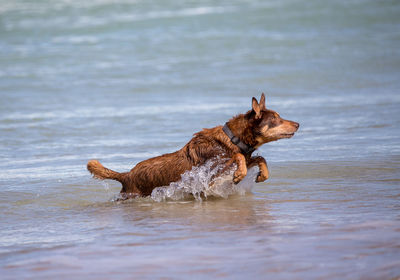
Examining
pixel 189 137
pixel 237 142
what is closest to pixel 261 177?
pixel 237 142

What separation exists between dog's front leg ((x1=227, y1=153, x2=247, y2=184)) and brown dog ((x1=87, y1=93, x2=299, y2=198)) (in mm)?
211

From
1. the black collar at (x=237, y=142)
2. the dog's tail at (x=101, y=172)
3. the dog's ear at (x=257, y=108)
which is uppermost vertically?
the dog's ear at (x=257, y=108)

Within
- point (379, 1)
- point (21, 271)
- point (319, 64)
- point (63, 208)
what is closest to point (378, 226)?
point (21, 271)

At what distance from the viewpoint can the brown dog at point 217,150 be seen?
7.14 m

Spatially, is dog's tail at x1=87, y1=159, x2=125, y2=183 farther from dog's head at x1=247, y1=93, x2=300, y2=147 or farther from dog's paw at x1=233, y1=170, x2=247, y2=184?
dog's head at x1=247, y1=93, x2=300, y2=147

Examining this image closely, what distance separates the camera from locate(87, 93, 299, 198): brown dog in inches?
281

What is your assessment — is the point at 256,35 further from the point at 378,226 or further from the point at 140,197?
the point at 378,226

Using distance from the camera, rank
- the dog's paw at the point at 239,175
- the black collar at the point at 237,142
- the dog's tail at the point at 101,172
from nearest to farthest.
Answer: the dog's paw at the point at 239,175
the black collar at the point at 237,142
the dog's tail at the point at 101,172

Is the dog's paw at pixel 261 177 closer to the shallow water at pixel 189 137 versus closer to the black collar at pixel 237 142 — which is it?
the shallow water at pixel 189 137

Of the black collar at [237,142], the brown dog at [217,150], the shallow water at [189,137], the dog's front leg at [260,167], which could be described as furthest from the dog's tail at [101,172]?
the dog's front leg at [260,167]

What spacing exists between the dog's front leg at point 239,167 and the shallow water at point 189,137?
0.89 feet

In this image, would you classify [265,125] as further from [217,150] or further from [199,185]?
[199,185]

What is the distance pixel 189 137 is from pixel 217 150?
3862mm

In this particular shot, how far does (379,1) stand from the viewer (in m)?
32.8
